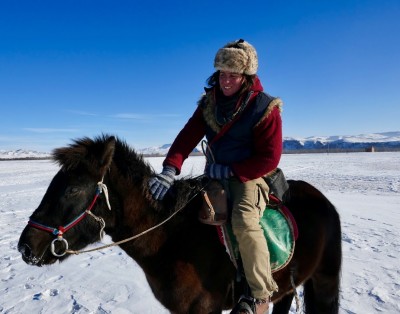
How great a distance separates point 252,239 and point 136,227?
0.94 metres

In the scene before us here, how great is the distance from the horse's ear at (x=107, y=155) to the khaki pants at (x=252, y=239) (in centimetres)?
106

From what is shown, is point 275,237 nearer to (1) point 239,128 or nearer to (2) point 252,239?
(2) point 252,239

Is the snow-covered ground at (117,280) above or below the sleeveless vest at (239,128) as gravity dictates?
below

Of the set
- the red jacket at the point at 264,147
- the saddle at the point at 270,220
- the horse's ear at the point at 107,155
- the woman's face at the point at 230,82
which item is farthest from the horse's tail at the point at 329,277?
the horse's ear at the point at 107,155

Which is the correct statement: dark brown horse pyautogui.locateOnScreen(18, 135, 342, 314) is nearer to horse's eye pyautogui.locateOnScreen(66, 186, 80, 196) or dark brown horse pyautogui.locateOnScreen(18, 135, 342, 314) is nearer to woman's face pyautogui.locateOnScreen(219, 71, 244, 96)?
horse's eye pyautogui.locateOnScreen(66, 186, 80, 196)

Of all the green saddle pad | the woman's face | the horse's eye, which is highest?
the woman's face

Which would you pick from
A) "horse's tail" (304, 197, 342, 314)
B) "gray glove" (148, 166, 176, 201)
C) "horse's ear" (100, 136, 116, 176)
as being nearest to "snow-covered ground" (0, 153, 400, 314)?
"horse's tail" (304, 197, 342, 314)

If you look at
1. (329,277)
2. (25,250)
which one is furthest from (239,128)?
(329,277)

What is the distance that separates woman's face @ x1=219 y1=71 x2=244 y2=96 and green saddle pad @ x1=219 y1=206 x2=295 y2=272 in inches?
44.3

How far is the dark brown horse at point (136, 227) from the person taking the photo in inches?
90.0

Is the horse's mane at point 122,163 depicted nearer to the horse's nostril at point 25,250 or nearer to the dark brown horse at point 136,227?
the dark brown horse at point 136,227

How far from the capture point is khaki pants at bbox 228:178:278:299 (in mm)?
2471

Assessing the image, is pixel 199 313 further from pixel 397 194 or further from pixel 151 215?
pixel 397 194

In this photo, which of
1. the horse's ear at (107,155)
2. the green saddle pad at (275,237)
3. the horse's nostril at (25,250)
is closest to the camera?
the horse's nostril at (25,250)
